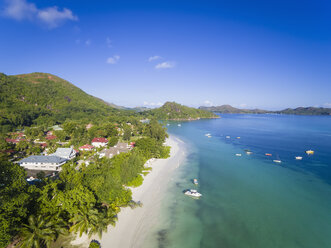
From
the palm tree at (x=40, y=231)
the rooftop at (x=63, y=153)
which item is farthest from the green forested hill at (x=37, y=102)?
the palm tree at (x=40, y=231)

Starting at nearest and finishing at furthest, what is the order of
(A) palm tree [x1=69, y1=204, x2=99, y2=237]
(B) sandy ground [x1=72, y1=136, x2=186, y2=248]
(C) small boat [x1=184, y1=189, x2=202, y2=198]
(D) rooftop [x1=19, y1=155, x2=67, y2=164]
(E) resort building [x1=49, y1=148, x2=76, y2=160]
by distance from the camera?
(A) palm tree [x1=69, y1=204, x2=99, y2=237], (B) sandy ground [x1=72, y1=136, x2=186, y2=248], (C) small boat [x1=184, y1=189, x2=202, y2=198], (D) rooftop [x1=19, y1=155, x2=67, y2=164], (E) resort building [x1=49, y1=148, x2=76, y2=160]

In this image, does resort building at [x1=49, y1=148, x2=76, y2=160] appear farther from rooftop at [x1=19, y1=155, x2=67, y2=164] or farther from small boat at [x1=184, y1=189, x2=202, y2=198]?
small boat at [x1=184, y1=189, x2=202, y2=198]

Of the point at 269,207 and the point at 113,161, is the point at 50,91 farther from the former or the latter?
the point at 269,207

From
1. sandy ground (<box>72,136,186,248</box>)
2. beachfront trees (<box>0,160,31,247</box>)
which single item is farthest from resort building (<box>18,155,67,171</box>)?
sandy ground (<box>72,136,186,248</box>)

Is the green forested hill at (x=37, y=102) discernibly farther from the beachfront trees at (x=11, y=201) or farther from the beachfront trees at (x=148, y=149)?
the beachfront trees at (x=11, y=201)

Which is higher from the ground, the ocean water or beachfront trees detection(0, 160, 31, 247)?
beachfront trees detection(0, 160, 31, 247)

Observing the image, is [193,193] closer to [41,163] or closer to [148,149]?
[148,149]

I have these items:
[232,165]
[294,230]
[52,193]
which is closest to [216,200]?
[294,230]
